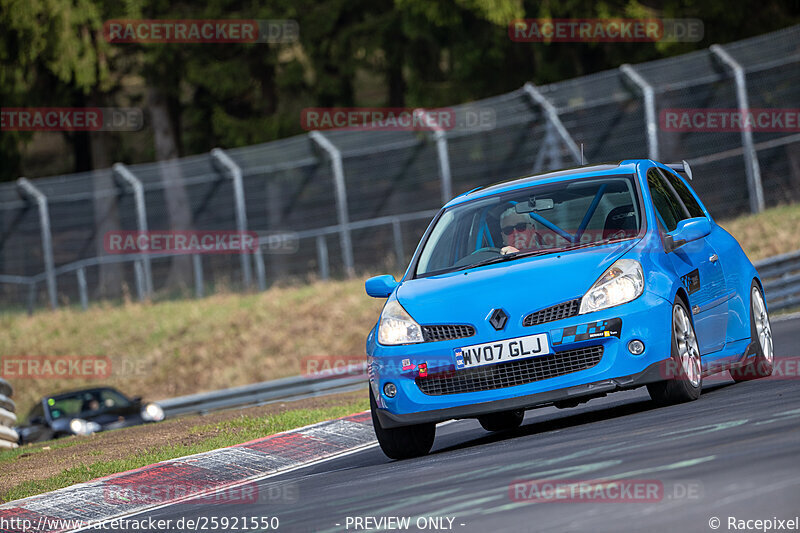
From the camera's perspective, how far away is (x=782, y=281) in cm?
1809

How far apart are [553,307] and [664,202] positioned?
1923mm

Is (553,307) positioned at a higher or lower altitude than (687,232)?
lower

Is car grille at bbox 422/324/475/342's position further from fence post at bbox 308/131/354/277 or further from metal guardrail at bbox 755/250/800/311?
fence post at bbox 308/131/354/277

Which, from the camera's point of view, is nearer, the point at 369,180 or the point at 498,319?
the point at 498,319

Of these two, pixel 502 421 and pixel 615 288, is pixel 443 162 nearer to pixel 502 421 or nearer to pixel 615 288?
pixel 502 421

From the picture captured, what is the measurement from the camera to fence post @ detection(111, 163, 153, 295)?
28.0 meters

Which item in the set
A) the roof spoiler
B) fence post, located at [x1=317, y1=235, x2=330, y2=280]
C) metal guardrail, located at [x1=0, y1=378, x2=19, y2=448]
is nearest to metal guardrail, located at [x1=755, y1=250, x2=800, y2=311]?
the roof spoiler

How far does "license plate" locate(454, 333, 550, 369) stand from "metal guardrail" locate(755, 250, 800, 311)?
36.4 feet

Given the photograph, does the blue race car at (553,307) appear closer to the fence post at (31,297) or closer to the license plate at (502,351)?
the license plate at (502,351)

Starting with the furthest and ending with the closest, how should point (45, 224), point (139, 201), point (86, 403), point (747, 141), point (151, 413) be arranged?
point (45, 224), point (139, 201), point (747, 141), point (86, 403), point (151, 413)

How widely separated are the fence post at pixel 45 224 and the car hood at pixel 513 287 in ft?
70.9

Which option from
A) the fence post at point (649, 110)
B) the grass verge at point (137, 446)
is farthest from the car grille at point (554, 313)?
the fence post at point (649, 110)

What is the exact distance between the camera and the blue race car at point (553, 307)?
779 cm

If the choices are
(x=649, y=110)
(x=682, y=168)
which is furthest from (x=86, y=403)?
(x=682, y=168)
